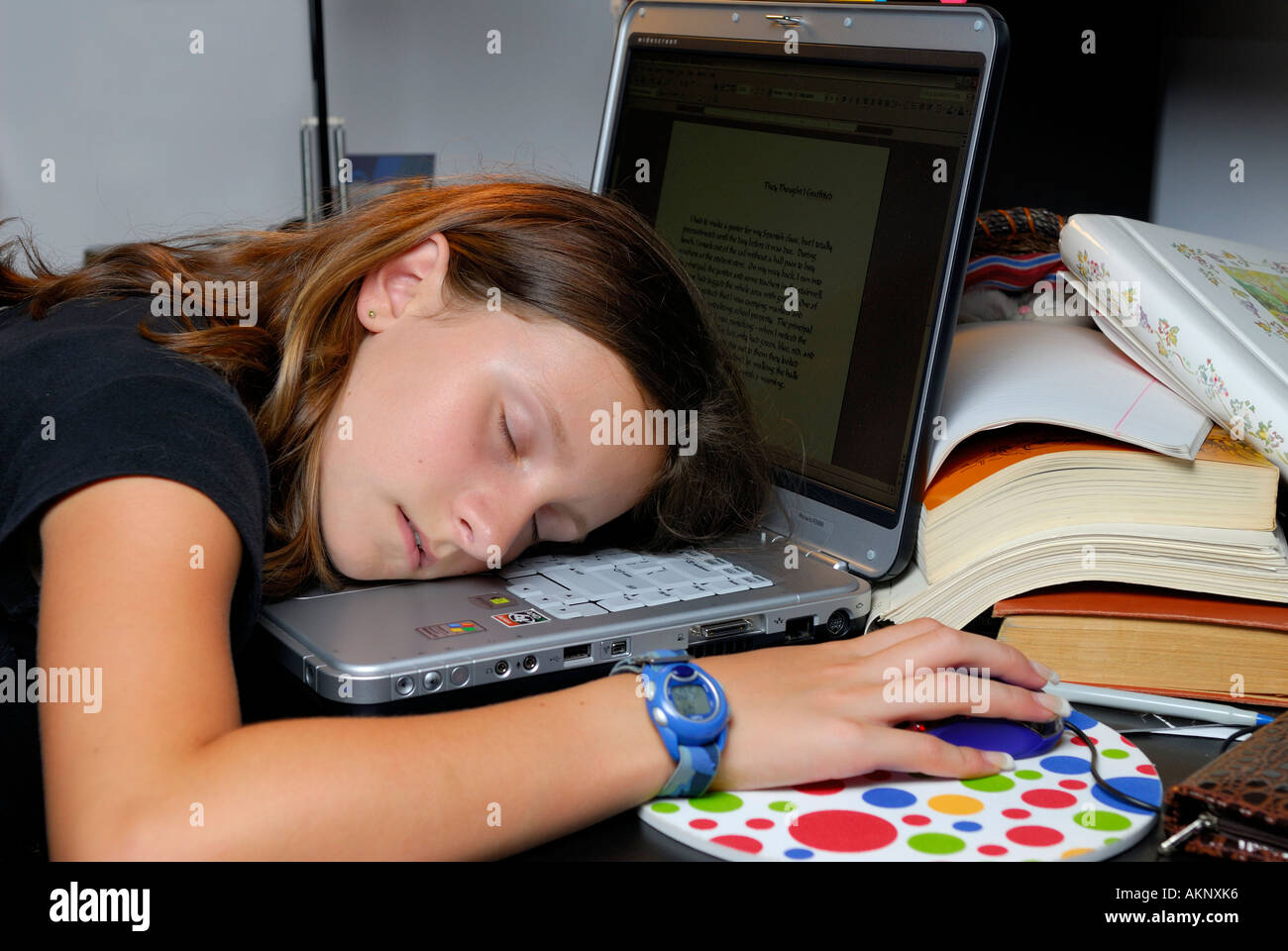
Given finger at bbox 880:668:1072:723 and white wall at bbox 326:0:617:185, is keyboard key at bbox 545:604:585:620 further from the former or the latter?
white wall at bbox 326:0:617:185

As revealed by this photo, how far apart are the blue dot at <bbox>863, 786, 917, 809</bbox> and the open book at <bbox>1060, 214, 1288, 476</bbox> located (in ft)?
1.06

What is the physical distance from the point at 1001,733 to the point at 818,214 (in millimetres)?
406

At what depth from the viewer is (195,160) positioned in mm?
2375

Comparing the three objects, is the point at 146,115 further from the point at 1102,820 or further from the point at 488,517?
the point at 1102,820

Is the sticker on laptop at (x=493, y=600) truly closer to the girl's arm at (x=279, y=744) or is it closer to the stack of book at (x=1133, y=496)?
the girl's arm at (x=279, y=744)

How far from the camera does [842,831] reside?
53 cm

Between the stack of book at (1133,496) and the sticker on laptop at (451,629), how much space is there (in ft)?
0.94

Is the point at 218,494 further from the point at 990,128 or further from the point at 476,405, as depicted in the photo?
the point at 990,128

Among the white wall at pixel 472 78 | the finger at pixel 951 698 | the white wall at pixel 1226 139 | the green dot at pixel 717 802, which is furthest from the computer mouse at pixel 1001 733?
the white wall at pixel 472 78

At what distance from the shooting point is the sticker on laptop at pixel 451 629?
0.65m

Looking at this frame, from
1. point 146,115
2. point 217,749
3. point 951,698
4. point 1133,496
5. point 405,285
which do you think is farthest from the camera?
point 146,115

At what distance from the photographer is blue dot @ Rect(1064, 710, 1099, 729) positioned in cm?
65

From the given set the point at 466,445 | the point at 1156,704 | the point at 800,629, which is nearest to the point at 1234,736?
the point at 1156,704
